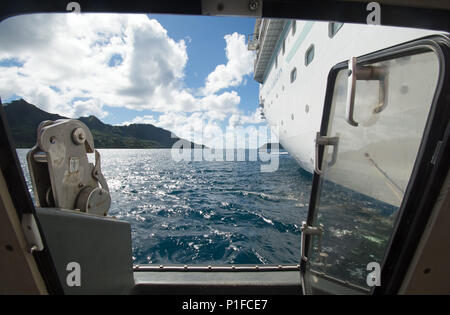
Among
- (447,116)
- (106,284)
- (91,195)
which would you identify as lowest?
(106,284)

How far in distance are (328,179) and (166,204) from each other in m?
8.25

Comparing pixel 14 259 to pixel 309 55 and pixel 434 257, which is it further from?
pixel 309 55

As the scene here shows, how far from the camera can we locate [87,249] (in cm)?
143

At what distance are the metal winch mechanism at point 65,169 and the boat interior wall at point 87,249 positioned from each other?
0.22 m

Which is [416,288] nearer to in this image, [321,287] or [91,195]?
[321,287]

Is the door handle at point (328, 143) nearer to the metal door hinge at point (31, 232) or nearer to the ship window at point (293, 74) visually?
the metal door hinge at point (31, 232)

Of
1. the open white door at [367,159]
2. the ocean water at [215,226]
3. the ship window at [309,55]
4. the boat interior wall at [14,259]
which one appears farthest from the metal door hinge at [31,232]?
the ship window at [309,55]

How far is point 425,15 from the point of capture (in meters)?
0.85

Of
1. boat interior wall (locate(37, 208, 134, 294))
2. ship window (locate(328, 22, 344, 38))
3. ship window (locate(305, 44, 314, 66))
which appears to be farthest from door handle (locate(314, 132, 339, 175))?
ship window (locate(305, 44, 314, 66))

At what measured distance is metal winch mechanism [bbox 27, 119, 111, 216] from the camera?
1.32 metres

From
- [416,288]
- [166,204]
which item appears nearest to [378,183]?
[416,288]

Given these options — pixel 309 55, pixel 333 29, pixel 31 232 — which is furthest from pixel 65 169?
pixel 309 55

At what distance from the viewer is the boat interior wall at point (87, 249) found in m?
1.24

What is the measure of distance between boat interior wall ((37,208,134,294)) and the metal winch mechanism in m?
0.22
